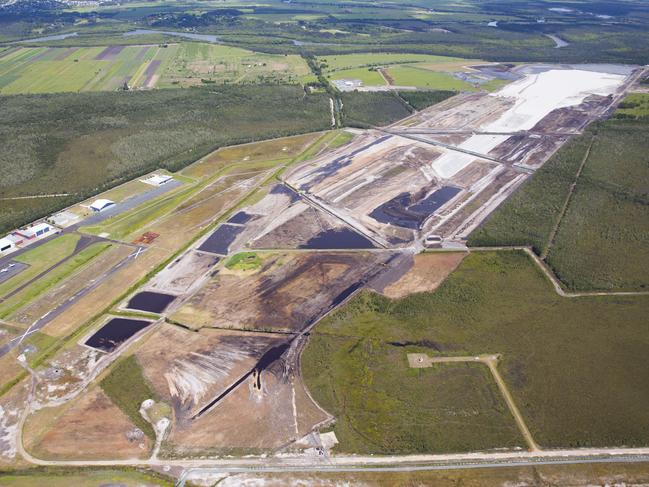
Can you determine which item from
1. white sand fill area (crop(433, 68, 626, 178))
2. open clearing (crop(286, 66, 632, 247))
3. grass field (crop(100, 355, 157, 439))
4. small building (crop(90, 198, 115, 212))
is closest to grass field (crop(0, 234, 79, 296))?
small building (crop(90, 198, 115, 212))

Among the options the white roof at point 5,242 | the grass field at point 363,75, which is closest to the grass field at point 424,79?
the grass field at point 363,75

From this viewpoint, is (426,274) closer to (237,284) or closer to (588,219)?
(237,284)

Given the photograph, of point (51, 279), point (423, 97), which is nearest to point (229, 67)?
point (423, 97)

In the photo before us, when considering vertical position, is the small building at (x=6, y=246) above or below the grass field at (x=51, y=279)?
above

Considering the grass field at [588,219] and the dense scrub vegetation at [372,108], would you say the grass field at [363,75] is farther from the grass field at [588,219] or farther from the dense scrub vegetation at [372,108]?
the grass field at [588,219]

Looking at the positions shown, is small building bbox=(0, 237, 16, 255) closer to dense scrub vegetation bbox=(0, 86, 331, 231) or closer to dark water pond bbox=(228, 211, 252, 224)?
dense scrub vegetation bbox=(0, 86, 331, 231)

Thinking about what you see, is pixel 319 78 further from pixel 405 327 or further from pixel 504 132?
pixel 405 327

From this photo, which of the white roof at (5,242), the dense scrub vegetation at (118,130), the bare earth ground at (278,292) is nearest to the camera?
the bare earth ground at (278,292)
